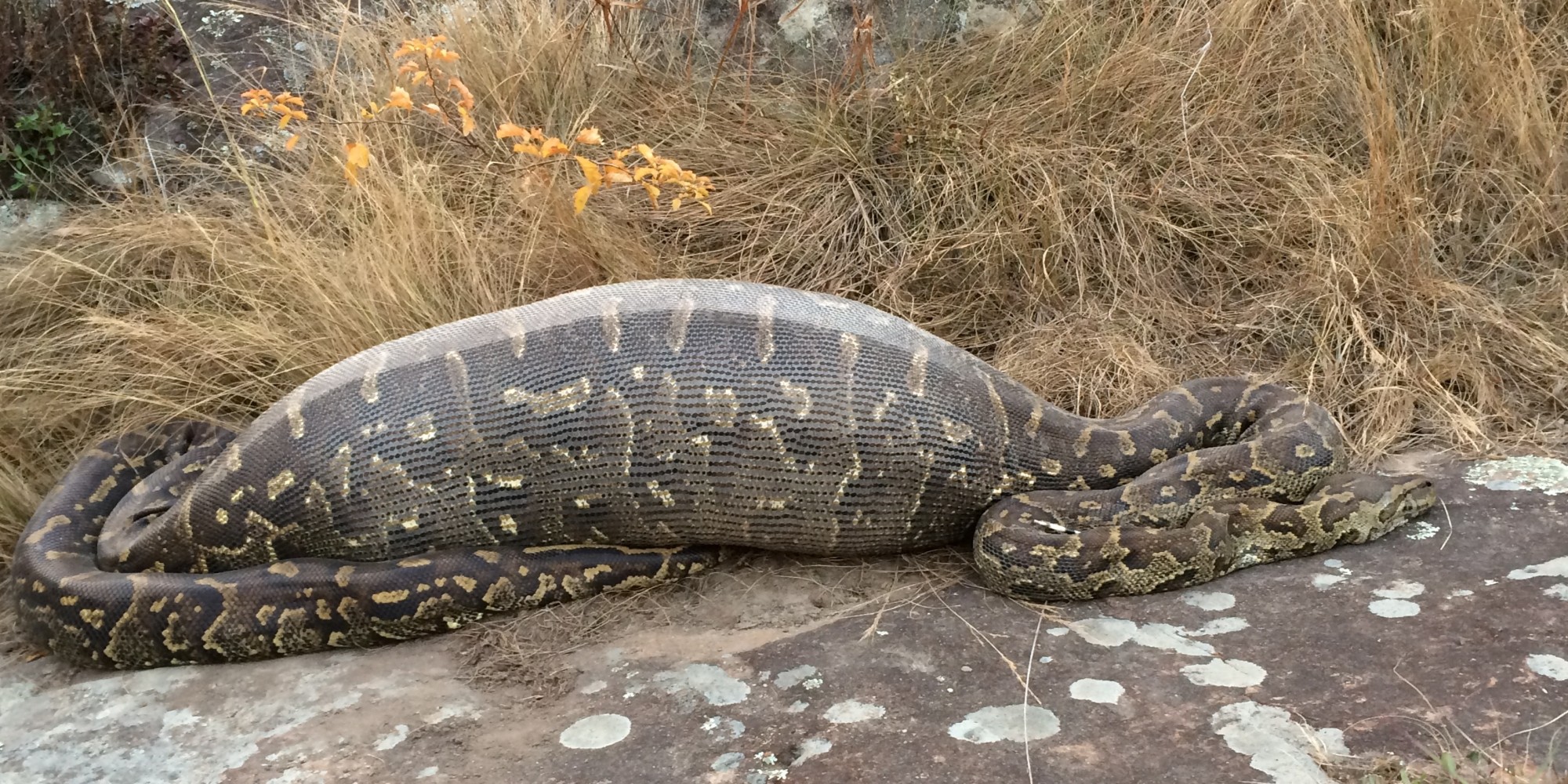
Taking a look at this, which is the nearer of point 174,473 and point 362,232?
point 174,473

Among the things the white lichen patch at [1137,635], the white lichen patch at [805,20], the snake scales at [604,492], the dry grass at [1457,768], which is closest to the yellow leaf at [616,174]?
the snake scales at [604,492]

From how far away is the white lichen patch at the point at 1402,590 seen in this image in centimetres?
431

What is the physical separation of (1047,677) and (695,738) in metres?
1.19

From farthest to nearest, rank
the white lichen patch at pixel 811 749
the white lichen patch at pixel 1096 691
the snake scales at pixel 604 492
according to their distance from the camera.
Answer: the snake scales at pixel 604 492, the white lichen patch at pixel 1096 691, the white lichen patch at pixel 811 749

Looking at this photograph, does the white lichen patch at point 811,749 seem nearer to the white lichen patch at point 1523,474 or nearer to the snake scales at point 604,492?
the snake scales at point 604,492

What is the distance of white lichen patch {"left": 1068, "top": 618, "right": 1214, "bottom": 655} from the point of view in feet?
13.6

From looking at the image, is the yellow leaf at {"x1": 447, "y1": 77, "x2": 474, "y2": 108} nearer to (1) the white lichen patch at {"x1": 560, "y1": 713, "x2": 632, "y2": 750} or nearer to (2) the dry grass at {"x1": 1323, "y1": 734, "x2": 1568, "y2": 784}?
(1) the white lichen patch at {"x1": 560, "y1": 713, "x2": 632, "y2": 750}

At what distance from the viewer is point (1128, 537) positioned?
4.64 metres

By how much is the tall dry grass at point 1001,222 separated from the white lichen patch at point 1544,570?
111cm

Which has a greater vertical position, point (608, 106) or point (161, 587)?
point (608, 106)

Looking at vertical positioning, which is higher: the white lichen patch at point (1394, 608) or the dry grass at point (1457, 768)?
the dry grass at point (1457, 768)

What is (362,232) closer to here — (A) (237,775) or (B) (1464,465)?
(A) (237,775)

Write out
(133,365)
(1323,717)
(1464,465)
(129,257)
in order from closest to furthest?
(1323,717)
(1464,465)
(133,365)
(129,257)

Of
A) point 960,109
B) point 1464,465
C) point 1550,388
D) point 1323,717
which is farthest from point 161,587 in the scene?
point 1550,388
